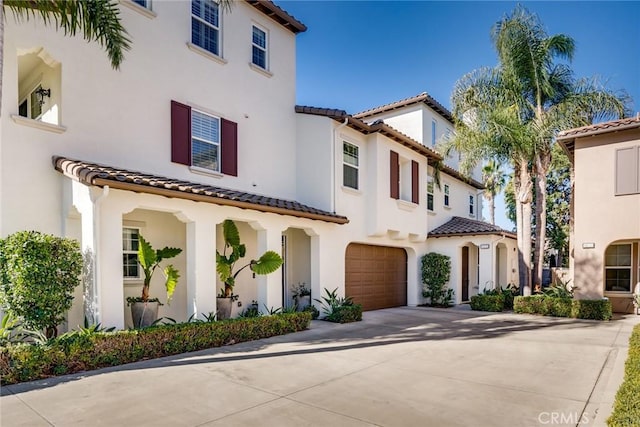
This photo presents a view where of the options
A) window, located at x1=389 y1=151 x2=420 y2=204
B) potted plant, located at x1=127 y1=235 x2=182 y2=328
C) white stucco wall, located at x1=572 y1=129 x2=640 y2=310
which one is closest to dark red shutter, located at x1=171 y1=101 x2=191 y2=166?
potted plant, located at x1=127 y1=235 x2=182 y2=328

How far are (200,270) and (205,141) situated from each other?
4.14 metres

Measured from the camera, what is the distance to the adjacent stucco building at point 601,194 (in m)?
14.0

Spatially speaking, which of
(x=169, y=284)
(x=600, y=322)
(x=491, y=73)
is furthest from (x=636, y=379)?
(x=491, y=73)

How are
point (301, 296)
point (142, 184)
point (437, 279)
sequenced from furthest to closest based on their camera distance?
point (437, 279) < point (301, 296) < point (142, 184)

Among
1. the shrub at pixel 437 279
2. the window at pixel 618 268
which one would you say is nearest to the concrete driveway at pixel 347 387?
the window at pixel 618 268

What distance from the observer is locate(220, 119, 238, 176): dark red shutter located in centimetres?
1252

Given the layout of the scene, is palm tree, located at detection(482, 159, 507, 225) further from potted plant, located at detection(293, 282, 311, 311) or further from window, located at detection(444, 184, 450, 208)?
potted plant, located at detection(293, 282, 311, 311)

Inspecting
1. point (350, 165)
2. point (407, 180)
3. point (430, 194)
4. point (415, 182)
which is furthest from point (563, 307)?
point (350, 165)

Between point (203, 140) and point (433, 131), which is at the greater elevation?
point (433, 131)

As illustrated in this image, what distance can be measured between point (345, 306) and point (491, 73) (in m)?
11.3

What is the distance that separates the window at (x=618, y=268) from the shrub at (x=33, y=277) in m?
18.4

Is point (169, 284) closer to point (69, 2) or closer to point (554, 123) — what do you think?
point (69, 2)

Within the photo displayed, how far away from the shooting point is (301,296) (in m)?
14.3

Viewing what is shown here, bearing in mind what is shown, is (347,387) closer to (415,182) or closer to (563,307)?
(563,307)
